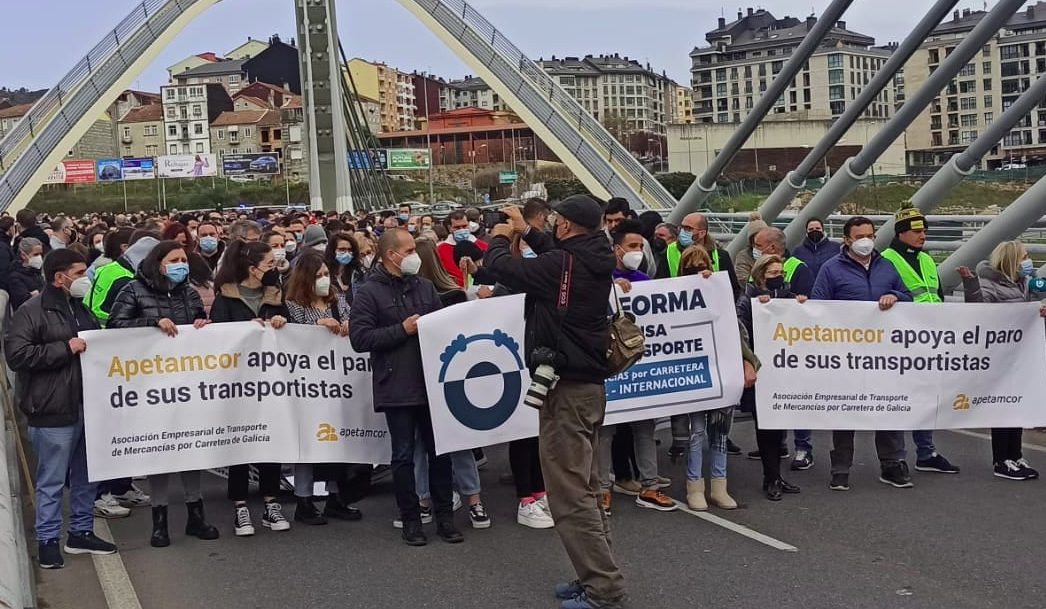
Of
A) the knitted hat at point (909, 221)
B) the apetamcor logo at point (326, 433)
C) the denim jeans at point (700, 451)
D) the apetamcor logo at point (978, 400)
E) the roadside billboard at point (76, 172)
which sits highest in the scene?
the roadside billboard at point (76, 172)

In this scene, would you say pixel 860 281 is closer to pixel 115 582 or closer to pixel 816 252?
pixel 816 252

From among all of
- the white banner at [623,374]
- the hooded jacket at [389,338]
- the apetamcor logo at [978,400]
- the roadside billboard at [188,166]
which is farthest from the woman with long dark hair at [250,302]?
the roadside billboard at [188,166]

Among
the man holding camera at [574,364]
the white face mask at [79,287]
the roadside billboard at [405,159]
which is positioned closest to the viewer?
A: the man holding camera at [574,364]

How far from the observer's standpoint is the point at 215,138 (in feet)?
535

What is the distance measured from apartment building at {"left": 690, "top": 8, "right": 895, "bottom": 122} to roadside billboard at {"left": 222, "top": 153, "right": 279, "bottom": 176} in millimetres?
68616

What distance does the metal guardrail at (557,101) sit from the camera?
51.8 m

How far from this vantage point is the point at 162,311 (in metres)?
8.07

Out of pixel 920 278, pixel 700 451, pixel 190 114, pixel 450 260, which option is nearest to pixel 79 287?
pixel 450 260

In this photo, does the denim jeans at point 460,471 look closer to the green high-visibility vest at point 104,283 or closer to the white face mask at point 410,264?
the white face mask at point 410,264

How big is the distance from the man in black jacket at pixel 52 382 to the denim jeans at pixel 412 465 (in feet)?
5.83

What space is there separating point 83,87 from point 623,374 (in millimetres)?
53554

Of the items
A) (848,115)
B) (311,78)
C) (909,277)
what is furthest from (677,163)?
(909,277)

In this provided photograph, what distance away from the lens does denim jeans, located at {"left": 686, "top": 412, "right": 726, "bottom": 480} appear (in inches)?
330

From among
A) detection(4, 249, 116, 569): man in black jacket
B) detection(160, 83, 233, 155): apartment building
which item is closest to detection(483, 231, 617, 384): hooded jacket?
detection(4, 249, 116, 569): man in black jacket
